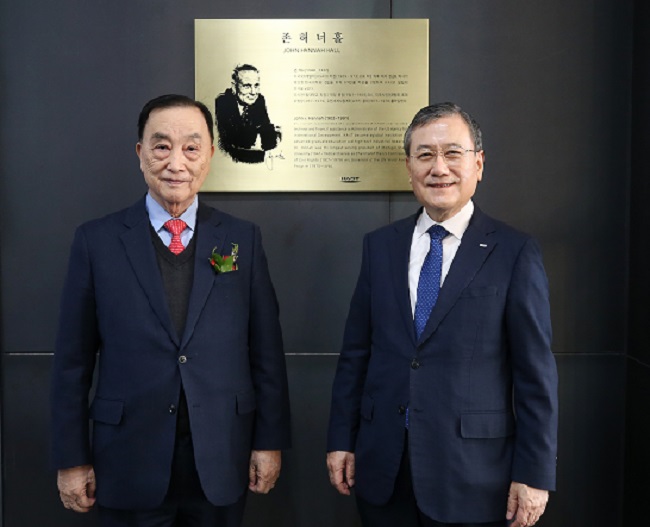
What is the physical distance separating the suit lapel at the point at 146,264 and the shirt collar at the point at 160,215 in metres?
0.02

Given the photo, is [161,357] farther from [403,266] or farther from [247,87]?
[247,87]

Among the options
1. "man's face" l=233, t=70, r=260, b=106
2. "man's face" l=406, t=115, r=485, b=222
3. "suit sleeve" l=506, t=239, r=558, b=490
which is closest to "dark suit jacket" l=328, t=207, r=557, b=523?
"suit sleeve" l=506, t=239, r=558, b=490

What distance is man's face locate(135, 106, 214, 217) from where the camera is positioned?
1814mm

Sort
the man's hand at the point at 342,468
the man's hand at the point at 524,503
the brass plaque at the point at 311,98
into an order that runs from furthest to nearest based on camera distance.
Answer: the brass plaque at the point at 311,98 < the man's hand at the point at 342,468 < the man's hand at the point at 524,503

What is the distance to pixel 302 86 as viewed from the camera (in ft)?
8.09

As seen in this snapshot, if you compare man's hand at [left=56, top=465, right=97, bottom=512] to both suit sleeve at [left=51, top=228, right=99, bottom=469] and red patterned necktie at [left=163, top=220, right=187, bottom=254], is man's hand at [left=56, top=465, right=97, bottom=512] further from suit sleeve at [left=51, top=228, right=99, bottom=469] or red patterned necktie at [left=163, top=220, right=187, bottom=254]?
red patterned necktie at [left=163, top=220, right=187, bottom=254]

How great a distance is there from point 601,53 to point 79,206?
6.81 ft

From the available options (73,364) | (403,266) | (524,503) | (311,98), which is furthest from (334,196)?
(524,503)

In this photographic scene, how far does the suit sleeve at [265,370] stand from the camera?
75.0 inches

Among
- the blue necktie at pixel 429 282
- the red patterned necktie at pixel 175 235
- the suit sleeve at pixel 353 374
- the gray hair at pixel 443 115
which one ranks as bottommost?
the suit sleeve at pixel 353 374

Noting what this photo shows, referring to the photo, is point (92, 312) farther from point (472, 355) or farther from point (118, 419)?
point (472, 355)

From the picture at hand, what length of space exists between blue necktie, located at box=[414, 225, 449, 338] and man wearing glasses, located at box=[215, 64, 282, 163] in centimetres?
92

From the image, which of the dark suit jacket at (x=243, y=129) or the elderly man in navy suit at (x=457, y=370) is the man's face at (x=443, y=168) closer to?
the elderly man in navy suit at (x=457, y=370)

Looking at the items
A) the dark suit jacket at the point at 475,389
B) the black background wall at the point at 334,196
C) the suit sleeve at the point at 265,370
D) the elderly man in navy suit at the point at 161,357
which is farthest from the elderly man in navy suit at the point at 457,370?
the black background wall at the point at 334,196
